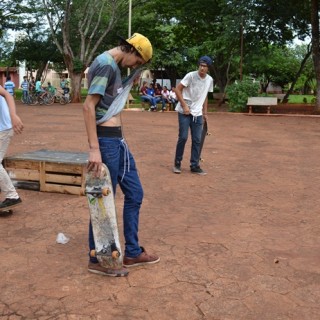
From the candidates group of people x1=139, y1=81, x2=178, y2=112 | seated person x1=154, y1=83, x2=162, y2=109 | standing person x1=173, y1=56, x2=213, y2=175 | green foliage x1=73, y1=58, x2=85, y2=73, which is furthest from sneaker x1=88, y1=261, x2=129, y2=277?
green foliage x1=73, y1=58, x2=85, y2=73

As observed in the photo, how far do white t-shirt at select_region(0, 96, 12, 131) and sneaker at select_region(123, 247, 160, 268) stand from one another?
199 cm

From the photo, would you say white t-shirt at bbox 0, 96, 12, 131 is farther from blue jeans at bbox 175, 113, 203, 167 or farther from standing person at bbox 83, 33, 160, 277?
blue jeans at bbox 175, 113, 203, 167

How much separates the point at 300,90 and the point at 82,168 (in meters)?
60.0

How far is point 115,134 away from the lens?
332cm

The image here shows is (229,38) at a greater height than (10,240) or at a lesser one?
greater

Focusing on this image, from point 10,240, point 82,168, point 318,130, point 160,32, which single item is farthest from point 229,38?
point 10,240

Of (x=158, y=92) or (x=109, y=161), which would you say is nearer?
(x=109, y=161)

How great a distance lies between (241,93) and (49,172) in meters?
15.3

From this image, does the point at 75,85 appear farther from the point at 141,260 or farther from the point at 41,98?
the point at 141,260

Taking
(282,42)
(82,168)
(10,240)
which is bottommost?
(10,240)

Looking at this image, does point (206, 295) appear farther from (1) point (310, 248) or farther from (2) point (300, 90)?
(2) point (300, 90)

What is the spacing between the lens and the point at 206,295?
320 cm

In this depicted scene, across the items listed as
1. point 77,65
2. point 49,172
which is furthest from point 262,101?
point 49,172

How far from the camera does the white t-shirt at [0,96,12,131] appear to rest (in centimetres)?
467
